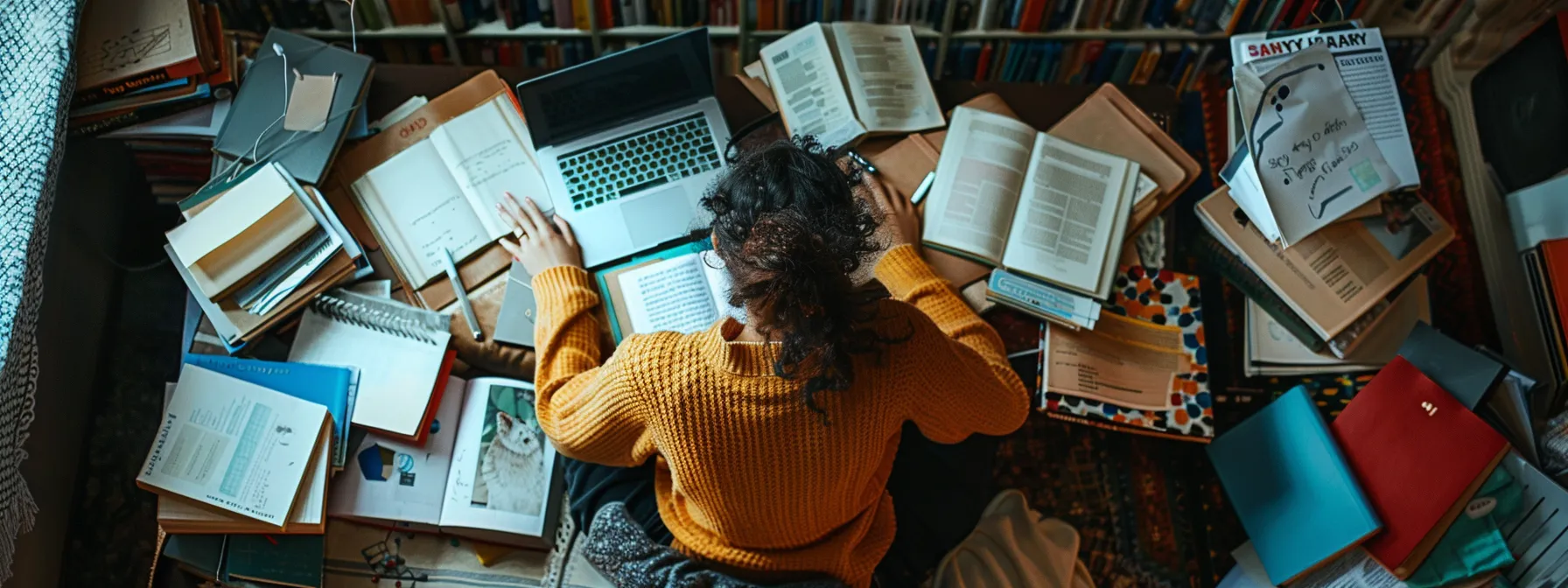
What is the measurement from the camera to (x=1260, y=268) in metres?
1.58

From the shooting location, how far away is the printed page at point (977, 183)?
1518mm

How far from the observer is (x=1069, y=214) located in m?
1.54

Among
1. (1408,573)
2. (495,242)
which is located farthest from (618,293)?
(1408,573)

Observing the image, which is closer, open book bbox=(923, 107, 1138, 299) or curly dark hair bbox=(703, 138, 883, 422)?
curly dark hair bbox=(703, 138, 883, 422)

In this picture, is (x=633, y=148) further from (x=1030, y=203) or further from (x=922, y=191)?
(x=1030, y=203)

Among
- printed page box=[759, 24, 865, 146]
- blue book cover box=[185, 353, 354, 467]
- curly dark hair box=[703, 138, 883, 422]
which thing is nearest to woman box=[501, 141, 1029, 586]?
curly dark hair box=[703, 138, 883, 422]

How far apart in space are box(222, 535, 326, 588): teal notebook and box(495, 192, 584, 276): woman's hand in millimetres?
553

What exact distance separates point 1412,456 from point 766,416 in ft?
3.48

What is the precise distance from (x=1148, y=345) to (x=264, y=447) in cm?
144

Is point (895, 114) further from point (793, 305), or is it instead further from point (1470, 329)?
point (1470, 329)

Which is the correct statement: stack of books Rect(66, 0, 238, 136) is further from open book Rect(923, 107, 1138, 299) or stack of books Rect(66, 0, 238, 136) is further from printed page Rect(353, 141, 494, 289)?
open book Rect(923, 107, 1138, 299)

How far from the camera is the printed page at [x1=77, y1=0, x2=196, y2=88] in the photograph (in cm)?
153

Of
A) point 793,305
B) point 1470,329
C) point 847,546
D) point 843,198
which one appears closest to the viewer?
point 793,305

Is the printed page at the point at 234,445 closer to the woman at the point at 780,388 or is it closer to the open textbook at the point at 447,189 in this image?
the open textbook at the point at 447,189
